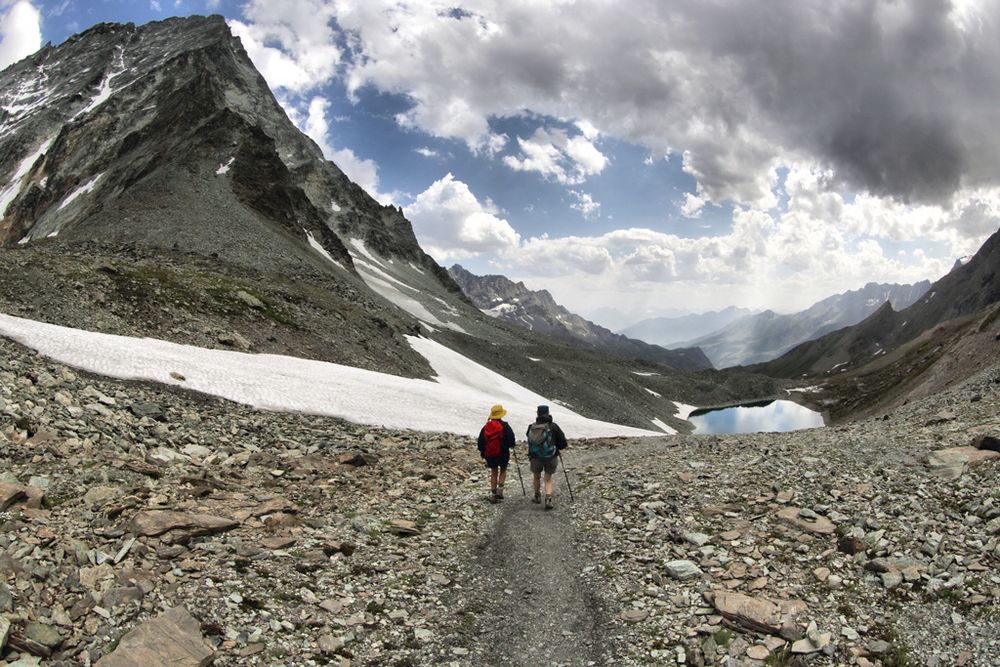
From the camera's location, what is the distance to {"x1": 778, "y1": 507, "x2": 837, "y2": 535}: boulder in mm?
12328

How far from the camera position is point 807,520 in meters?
12.9

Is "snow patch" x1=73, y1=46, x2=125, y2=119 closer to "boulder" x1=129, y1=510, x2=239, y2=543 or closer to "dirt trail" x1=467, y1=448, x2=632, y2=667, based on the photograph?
"boulder" x1=129, y1=510, x2=239, y2=543

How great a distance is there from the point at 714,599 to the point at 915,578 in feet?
11.8

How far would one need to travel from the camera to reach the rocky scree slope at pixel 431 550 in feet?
27.5

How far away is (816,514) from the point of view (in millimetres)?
13156

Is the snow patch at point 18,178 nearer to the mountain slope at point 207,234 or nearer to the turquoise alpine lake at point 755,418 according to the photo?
the mountain slope at point 207,234

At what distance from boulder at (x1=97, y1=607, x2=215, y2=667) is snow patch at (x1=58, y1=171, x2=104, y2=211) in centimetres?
11986

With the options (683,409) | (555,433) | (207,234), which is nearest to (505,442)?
(555,433)

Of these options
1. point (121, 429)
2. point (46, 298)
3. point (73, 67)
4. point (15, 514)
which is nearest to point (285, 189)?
point (46, 298)

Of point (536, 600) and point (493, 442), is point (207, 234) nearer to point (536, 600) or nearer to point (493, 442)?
point (493, 442)

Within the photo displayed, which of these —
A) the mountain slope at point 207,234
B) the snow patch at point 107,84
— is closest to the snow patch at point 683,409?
the mountain slope at point 207,234

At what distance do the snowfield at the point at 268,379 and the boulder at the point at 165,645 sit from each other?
17.5 meters

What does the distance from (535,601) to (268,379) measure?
22641 mm

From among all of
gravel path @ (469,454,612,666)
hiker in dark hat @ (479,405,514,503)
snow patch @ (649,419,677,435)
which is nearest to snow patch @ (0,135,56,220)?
snow patch @ (649,419,677,435)
